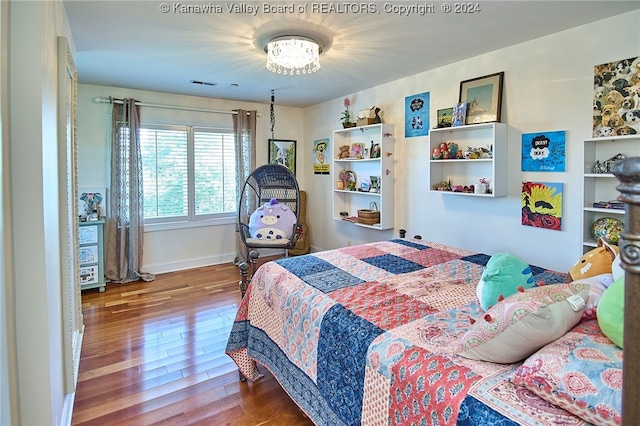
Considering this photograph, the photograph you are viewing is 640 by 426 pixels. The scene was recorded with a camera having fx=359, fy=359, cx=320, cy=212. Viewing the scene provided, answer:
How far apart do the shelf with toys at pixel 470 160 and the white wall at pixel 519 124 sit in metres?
0.12

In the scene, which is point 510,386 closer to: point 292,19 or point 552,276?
Result: point 552,276

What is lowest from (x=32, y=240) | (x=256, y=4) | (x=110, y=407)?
(x=110, y=407)

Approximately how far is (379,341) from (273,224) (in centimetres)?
298

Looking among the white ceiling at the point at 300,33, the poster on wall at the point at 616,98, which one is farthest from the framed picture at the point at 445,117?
the poster on wall at the point at 616,98

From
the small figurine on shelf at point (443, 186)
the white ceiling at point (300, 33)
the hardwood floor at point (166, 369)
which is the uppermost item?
the white ceiling at point (300, 33)

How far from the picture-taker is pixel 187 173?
4863mm

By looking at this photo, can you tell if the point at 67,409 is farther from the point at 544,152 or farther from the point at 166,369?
the point at 544,152

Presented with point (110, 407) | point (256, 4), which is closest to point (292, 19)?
point (256, 4)

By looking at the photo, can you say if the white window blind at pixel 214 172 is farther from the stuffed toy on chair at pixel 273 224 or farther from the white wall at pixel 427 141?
the stuffed toy on chair at pixel 273 224

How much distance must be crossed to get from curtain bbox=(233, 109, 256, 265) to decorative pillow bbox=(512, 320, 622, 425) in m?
4.36

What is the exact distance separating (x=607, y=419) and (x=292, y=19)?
2.45 metres

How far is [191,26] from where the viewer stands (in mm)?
2438

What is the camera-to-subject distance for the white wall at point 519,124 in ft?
8.07

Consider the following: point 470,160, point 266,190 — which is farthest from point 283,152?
point 470,160
